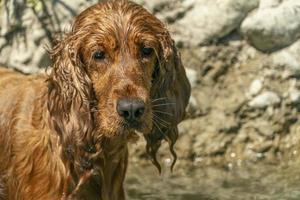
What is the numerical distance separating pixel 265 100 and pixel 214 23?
86 cm

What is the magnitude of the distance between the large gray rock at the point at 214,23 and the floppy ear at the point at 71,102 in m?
3.31

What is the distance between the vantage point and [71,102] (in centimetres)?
599

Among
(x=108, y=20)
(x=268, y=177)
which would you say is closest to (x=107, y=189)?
(x=108, y=20)

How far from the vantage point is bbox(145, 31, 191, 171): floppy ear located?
20.2 feet

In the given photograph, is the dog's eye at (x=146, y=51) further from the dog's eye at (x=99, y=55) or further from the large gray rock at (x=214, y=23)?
the large gray rock at (x=214, y=23)

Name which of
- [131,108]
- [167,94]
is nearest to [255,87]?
[167,94]

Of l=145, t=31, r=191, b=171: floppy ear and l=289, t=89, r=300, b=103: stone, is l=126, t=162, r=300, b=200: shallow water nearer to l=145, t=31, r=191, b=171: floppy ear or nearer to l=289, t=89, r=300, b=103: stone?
l=289, t=89, r=300, b=103: stone

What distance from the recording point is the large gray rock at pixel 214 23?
30.3ft

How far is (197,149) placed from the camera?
29.7ft

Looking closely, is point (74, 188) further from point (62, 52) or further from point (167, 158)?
point (167, 158)

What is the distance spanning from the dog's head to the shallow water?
→ 2185mm

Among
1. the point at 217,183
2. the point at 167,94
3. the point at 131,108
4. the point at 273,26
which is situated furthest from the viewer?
the point at 273,26

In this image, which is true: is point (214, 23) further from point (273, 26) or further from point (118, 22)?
point (118, 22)

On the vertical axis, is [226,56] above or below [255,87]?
above
